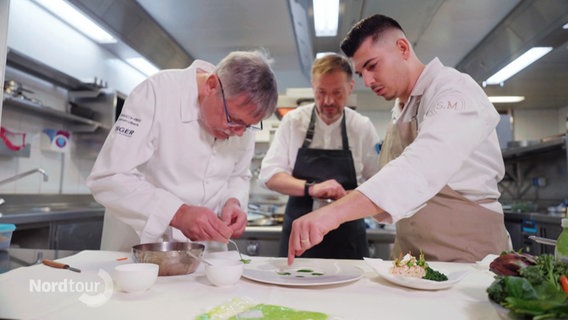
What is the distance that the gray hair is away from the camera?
1.31m

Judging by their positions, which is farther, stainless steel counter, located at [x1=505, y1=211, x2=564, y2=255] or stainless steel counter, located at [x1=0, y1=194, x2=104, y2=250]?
stainless steel counter, located at [x1=505, y1=211, x2=564, y2=255]

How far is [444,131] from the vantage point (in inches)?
43.8

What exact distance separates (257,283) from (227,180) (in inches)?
30.3

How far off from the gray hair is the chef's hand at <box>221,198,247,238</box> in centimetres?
40

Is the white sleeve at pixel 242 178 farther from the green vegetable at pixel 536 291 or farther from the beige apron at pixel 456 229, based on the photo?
the green vegetable at pixel 536 291

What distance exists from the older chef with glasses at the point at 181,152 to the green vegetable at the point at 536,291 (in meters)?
0.78

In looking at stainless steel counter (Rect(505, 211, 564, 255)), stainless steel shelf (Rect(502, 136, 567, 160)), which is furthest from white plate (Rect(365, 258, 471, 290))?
stainless steel shelf (Rect(502, 136, 567, 160))

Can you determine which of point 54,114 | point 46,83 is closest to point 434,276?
point 54,114

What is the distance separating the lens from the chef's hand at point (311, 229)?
1.05m

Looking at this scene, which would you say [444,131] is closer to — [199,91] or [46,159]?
[199,91]

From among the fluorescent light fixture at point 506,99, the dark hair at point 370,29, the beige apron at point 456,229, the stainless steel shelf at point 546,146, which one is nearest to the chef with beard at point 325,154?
the dark hair at point 370,29

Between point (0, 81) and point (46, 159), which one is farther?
point (46, 159)

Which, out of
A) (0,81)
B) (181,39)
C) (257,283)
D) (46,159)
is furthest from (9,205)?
(257,283)

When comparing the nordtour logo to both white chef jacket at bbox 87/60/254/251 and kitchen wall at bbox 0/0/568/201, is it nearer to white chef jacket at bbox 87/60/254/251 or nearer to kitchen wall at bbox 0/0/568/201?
white chef jacket at bbox 87/60/254/251
